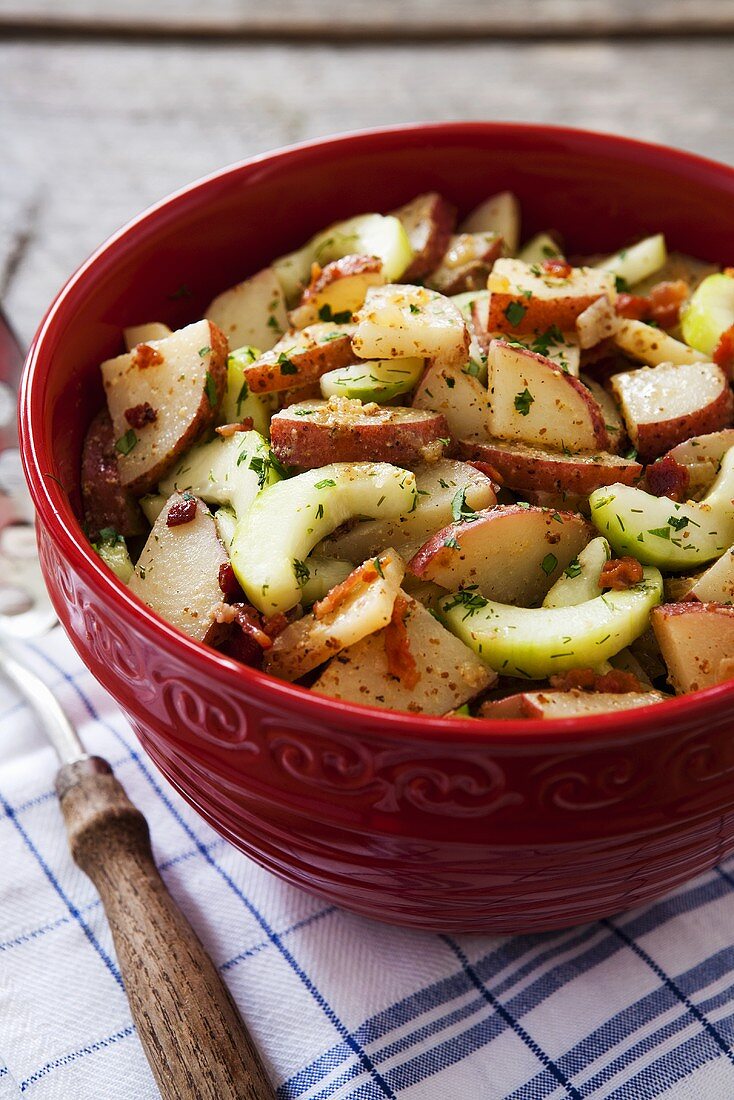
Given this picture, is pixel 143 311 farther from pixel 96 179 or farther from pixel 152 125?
pixel 152 125

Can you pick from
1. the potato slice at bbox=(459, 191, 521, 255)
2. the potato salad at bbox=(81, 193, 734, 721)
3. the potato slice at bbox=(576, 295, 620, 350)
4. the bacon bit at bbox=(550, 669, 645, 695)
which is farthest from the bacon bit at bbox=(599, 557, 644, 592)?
the potato slice at bbox=(459, 191, 521, 255)

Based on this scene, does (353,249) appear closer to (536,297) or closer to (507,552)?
(536,297)

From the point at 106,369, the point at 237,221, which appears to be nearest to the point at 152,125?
the point at 237,221

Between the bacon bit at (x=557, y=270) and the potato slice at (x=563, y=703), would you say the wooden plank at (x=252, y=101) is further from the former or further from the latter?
the potato slice at (x=563, y=703)

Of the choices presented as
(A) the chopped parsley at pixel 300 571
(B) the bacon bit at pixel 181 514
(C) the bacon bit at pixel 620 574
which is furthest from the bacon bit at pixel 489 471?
(B) the bacon bit at pixel 181 514

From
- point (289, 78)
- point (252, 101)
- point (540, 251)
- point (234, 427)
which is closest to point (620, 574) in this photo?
point (234, 427)
